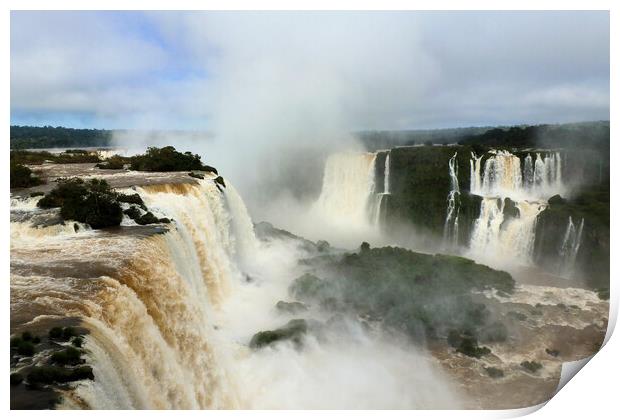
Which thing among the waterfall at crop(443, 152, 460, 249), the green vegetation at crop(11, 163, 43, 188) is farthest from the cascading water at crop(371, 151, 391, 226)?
the green vegetation at crop(11, 163, 43, 188)

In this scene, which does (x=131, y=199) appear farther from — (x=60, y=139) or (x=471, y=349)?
(x=60, y=139)

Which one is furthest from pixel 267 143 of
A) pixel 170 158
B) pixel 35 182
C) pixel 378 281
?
pixel 35 182

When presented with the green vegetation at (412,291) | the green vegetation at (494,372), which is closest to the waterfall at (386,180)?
the green vegetation at (412,291)

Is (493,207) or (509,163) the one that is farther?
(509,163)

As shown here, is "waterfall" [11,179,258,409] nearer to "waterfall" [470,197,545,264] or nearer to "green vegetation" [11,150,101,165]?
"green vegetation" [11,150,101,165]

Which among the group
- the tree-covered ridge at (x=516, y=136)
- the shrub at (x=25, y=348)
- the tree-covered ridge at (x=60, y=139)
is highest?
the tree-covered ridge at (x=516, y=136)

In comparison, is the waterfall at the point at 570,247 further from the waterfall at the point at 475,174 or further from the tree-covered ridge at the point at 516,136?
the waterfall at the point at 475,174
